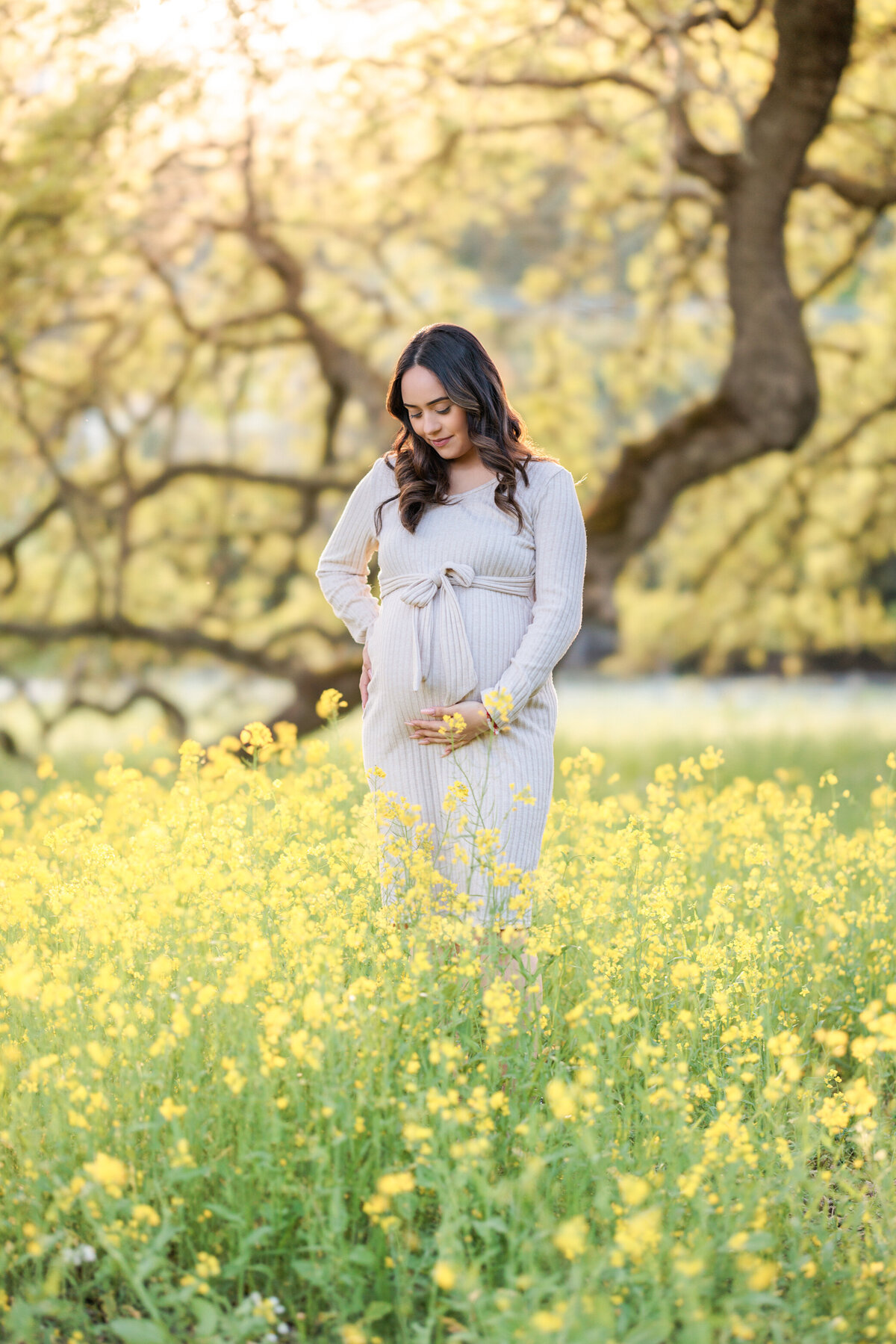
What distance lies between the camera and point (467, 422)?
10.6 ft

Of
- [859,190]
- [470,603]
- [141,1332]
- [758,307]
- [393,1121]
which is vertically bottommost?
[141,1332]

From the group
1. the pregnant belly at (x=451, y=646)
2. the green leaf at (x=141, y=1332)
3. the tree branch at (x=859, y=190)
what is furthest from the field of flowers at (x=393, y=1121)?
the tree branch at (x=859, y=190)

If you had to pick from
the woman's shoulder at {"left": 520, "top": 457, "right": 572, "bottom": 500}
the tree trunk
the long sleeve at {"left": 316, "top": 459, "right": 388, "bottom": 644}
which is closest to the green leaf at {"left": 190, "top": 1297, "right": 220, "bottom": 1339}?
the long sleeve at {"left": 316, "top": 459, "right": 388, "bottom": 644}

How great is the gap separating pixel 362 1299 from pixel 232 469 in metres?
6.98

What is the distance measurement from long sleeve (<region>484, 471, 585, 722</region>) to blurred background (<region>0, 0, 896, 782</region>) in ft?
11.1

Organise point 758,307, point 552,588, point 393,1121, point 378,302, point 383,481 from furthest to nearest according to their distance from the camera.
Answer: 1. point 378,302
2. point 758,307
3. point 383,481
4. point 552,588
5. point 393,1121

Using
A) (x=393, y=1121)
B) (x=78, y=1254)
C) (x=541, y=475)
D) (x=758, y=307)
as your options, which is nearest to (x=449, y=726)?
(x=541, y=475)

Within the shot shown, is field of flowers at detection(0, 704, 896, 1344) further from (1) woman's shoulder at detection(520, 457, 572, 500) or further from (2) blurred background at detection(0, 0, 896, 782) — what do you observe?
(2) blurred background at detection(0, 0, 896, 782)

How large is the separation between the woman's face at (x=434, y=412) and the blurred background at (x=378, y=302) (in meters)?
3.07

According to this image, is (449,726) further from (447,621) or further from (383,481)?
(383,481)

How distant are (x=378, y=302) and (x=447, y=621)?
249 inches

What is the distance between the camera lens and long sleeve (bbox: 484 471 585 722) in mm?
3100

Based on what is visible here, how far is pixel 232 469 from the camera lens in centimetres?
871

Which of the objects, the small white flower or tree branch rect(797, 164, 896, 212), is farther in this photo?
tree branch rect(797, 164, 896, 212)
